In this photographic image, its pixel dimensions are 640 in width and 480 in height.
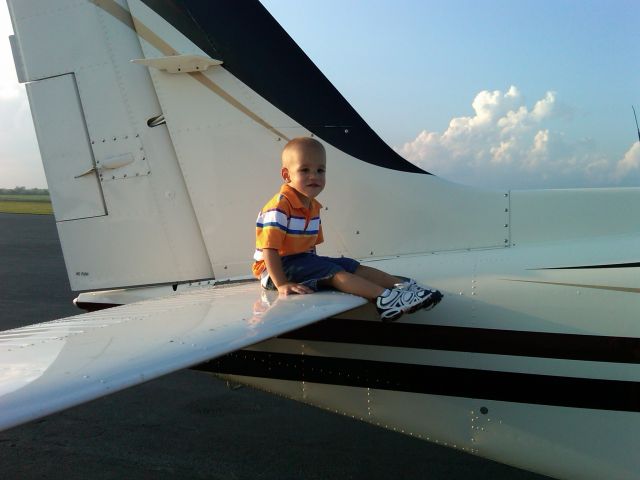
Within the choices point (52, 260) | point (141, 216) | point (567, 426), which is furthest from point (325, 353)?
point (52, 260)

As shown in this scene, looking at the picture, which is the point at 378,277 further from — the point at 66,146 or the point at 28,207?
the point at 28,207

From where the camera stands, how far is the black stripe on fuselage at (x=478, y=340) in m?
2.21

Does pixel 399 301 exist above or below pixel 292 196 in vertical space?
below

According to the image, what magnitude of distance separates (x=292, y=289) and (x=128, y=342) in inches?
30.2

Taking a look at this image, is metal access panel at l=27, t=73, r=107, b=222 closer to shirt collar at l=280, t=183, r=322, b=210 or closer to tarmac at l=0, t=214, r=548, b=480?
shirt collar at l=280, t=183, r=322, b=210

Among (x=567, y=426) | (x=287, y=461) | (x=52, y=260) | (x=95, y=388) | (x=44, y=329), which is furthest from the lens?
(x=52, y=260)

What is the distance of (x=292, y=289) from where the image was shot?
2326 millimetres

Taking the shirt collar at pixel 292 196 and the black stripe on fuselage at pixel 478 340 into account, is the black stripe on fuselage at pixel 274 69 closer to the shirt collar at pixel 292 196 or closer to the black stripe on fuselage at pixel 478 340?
the shirt collar at pixel 292 196

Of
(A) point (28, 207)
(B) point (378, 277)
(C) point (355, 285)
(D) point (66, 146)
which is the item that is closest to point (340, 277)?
(C) point (355, 285)

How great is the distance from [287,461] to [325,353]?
1.33 meters

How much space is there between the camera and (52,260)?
13773 mm

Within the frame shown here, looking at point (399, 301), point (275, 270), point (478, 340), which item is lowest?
point (478, 340)

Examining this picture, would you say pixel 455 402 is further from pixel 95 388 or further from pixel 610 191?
pixel 95 388

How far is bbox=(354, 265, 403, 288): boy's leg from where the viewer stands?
7.92ft
